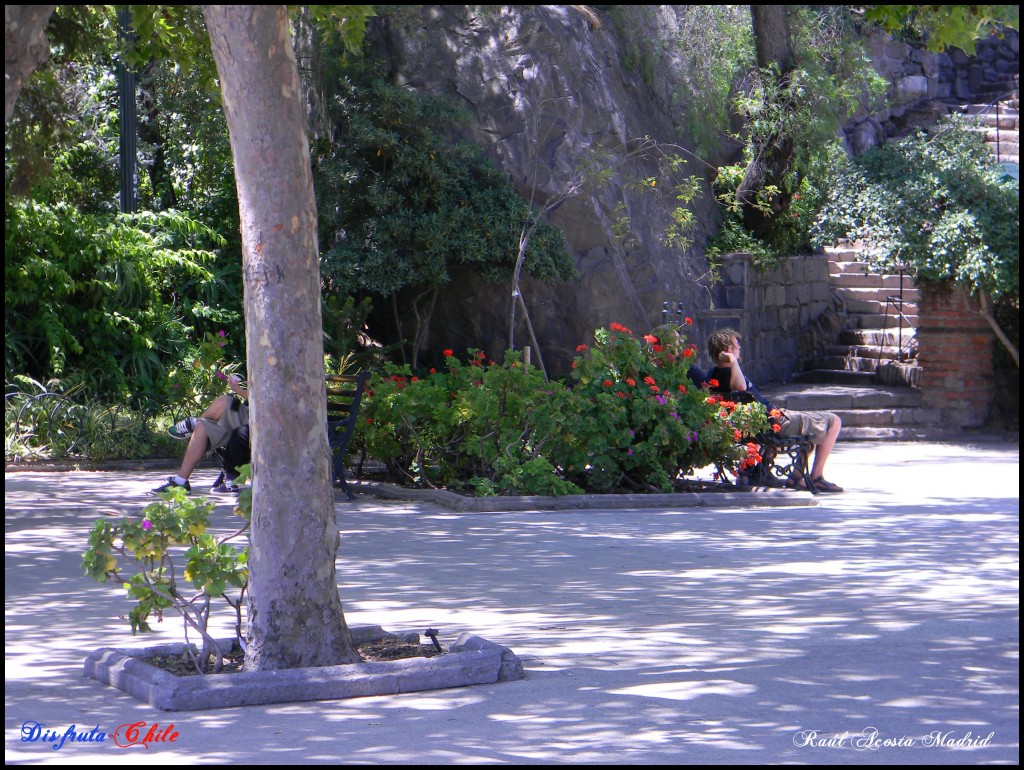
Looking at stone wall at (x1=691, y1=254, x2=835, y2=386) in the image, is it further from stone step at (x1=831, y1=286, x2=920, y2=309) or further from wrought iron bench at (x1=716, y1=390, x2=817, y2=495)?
wrought iron bench at (x1=716, y1=390, x2=817, y2=495)

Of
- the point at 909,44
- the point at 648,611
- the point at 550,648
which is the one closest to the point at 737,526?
the point at 648,611

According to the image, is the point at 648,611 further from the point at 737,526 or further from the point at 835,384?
the point at 835,384

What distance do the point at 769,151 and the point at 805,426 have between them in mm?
7461

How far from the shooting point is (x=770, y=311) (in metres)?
19.0

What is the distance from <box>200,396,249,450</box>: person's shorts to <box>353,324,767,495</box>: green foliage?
104 cm

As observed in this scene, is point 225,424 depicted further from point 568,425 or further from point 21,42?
point 21,42

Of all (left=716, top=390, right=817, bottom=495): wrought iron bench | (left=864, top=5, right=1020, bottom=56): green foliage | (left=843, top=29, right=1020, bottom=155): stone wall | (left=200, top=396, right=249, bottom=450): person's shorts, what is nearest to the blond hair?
(left=716, top=390, right=817, bottom=495): wrought iron bench

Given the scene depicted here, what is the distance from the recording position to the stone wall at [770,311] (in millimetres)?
18266

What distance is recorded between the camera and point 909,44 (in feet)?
81.3

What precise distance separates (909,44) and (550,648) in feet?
71.0

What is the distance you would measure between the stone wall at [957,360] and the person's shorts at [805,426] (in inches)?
239

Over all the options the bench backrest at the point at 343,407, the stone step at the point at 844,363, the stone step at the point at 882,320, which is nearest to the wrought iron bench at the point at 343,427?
the bench backrest at the point at 343,407

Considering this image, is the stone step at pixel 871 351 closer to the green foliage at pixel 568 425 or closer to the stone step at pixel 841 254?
the stone step at pixel 841 254

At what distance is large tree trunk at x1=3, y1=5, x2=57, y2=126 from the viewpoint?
5383 millimetres
